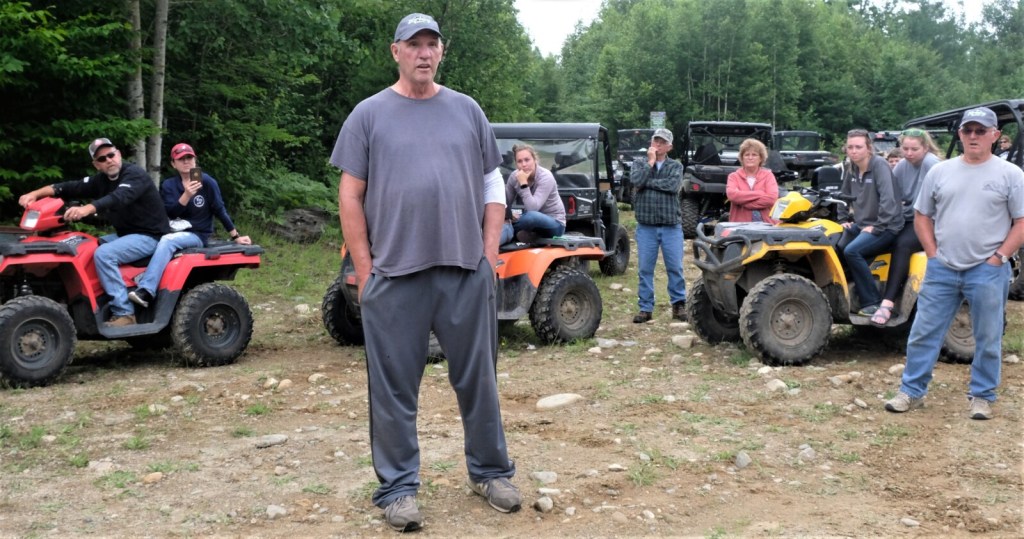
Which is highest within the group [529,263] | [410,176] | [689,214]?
[410,176]

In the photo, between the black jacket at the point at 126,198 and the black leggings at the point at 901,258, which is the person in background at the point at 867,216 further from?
the black jacket at the point at 126,198

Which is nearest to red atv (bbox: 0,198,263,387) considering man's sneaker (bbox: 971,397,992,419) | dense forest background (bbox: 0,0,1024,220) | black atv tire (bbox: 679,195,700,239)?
dense forest background (bbox: 0,0,1024,220)

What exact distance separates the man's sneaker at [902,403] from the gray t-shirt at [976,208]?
2.82ft

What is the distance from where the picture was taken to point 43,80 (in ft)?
36.4

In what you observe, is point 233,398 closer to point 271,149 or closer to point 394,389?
point 394,389

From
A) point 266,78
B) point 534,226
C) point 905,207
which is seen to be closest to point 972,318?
point 905,207

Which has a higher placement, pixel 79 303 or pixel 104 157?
pixel 104 157

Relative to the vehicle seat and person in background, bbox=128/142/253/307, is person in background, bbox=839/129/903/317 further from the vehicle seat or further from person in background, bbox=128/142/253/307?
the vehicle seat

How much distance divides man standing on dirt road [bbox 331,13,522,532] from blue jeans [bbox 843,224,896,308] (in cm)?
436

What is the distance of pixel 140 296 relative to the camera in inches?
308

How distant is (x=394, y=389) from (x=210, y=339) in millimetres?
4200

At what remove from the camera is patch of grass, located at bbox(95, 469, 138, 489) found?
4918mm

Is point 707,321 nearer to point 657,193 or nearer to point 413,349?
point 657,193

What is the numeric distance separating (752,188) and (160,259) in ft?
16.7
